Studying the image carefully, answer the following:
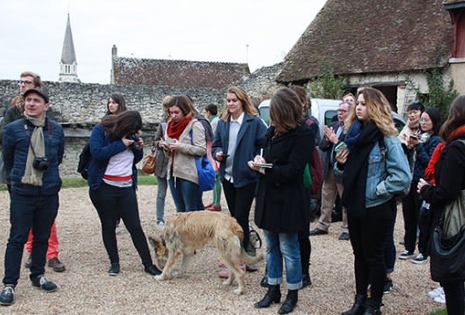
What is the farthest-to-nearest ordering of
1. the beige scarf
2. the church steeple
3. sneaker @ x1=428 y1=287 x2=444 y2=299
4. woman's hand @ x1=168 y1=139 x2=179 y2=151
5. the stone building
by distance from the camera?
the church steeple → the stone building → woman's hand @ x1=168 y1=139 x2=179 y2=151 → sneaker @ x1=428 y1=287 x2=444 y2=299 → the beige scarf

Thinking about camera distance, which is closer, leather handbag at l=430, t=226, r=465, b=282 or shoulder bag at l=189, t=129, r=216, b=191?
leather handbag at l=430, t=226, r=465, b=282

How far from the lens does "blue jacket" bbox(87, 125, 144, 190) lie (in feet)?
17.0

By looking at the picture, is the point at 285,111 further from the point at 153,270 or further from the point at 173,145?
the point at 153,270

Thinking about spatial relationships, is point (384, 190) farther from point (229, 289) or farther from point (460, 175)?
point (229, 289)

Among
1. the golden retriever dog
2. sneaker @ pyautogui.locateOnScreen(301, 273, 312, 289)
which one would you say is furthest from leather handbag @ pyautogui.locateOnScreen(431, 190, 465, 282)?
the golden retriever dog

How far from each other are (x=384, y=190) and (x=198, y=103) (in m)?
20.2

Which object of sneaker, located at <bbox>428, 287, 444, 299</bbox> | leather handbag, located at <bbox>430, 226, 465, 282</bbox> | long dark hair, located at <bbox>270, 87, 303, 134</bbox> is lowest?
sneaker, located at <bbox>428, 287, 444, 299</bbox>

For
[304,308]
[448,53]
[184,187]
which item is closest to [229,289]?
[304,308]

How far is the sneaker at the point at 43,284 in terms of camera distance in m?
4.89

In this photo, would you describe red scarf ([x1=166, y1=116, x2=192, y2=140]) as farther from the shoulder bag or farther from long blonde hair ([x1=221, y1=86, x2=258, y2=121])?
long blonde hair ([x1=221, y1=86, x2=258, y2=121])

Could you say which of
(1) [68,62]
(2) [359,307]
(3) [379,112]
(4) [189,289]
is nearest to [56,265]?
(4) [189,289]

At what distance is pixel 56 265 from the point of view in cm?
566

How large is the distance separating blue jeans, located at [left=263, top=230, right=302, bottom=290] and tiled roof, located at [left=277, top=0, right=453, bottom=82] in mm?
12168

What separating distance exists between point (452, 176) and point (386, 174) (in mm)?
607
